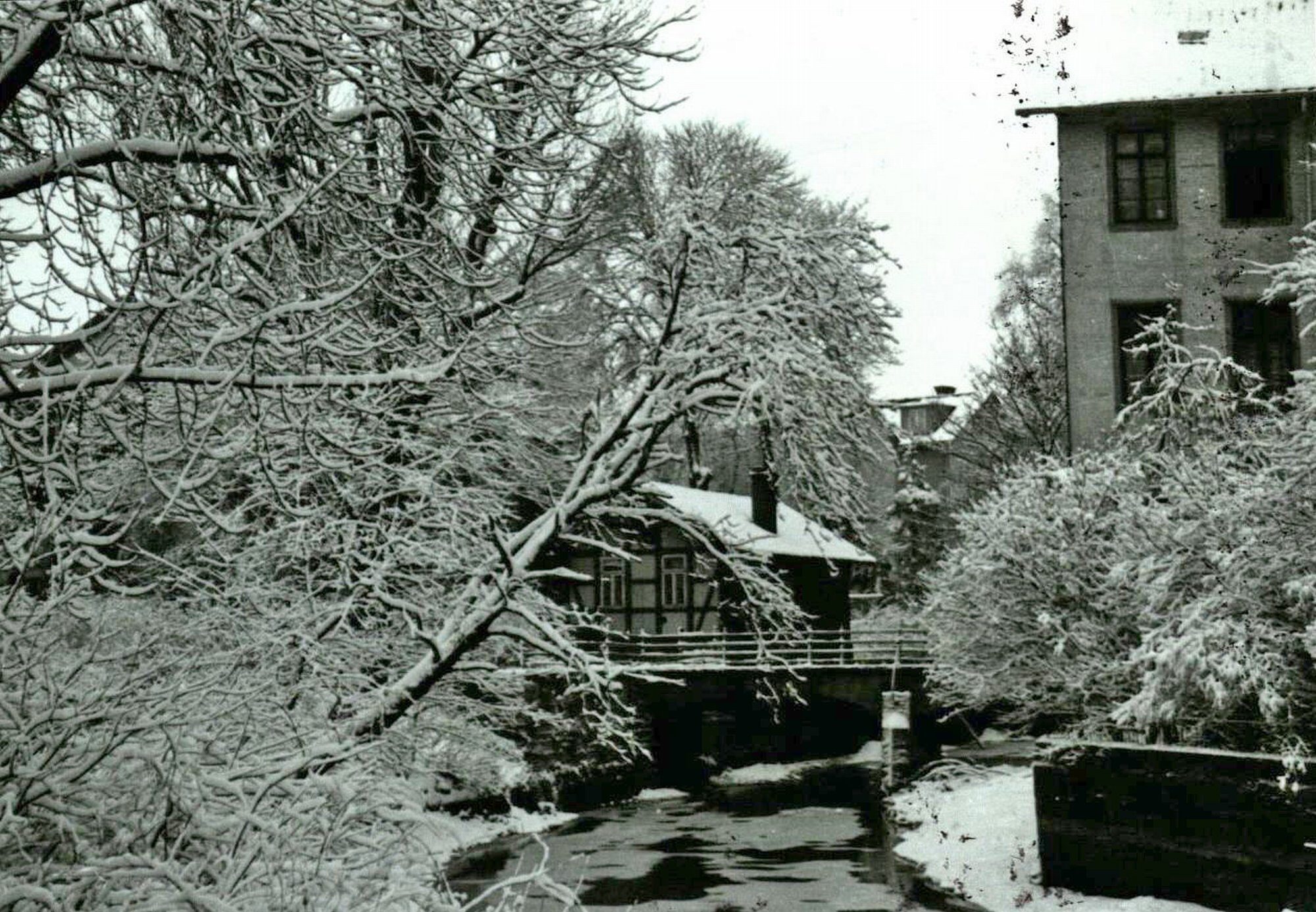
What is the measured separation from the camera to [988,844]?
20672 mm

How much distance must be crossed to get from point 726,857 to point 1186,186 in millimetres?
13183

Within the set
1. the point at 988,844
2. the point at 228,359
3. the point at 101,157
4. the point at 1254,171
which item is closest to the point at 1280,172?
the point at 1254,171

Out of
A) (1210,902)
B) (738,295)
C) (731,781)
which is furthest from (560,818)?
(738,295)

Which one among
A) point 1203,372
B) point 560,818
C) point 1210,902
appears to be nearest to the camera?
point 1210,902

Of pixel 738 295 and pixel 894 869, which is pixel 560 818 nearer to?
pixel 894 869

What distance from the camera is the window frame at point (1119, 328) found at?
23.1 m

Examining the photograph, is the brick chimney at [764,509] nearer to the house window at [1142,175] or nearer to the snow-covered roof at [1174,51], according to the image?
the house window at [1142,175]

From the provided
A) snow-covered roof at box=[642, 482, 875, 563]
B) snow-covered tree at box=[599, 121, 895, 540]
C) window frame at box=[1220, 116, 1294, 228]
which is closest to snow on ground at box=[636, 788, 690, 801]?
snow-covered roof at box=[642, 482, 875, 563]

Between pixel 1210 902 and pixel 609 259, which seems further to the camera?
pixel 609 259

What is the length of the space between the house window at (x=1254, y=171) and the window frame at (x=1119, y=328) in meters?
1.81

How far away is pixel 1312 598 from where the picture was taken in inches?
557

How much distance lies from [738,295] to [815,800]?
20983 millimetres

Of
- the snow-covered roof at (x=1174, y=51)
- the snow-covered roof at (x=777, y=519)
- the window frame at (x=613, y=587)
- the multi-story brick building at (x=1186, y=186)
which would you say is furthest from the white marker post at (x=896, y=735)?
the snow-covered roof at (x=1174, y=51)

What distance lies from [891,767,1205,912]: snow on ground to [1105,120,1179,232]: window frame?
953cm
